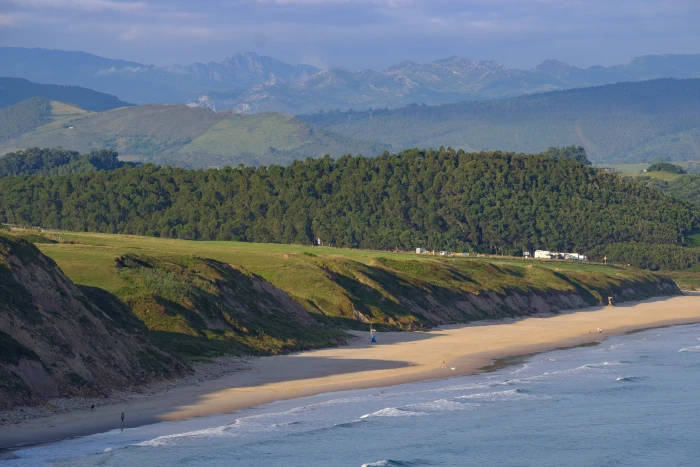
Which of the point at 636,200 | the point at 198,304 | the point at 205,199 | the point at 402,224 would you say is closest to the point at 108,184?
the point at 205,199

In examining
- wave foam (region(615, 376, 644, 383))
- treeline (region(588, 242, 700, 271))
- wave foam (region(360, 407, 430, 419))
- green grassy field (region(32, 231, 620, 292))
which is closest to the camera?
wave foam (region(360, 407, 430, 419))

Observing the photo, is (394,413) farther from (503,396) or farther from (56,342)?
(56,342)

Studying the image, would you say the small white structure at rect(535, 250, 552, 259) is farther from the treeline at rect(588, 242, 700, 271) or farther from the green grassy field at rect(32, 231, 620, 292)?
the green grassy field at rect(32, 231, 620, 292)

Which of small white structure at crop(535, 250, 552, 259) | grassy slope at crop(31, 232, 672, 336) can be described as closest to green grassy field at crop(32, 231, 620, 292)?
grassy slope at crop(31, 232, 672, 336)

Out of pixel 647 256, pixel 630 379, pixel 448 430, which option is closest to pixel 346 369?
pixel 448 430

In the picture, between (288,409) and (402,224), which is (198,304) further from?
(402,224)

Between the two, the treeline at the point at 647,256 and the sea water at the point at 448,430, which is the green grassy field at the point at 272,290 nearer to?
the sea water at the point at 448,430
